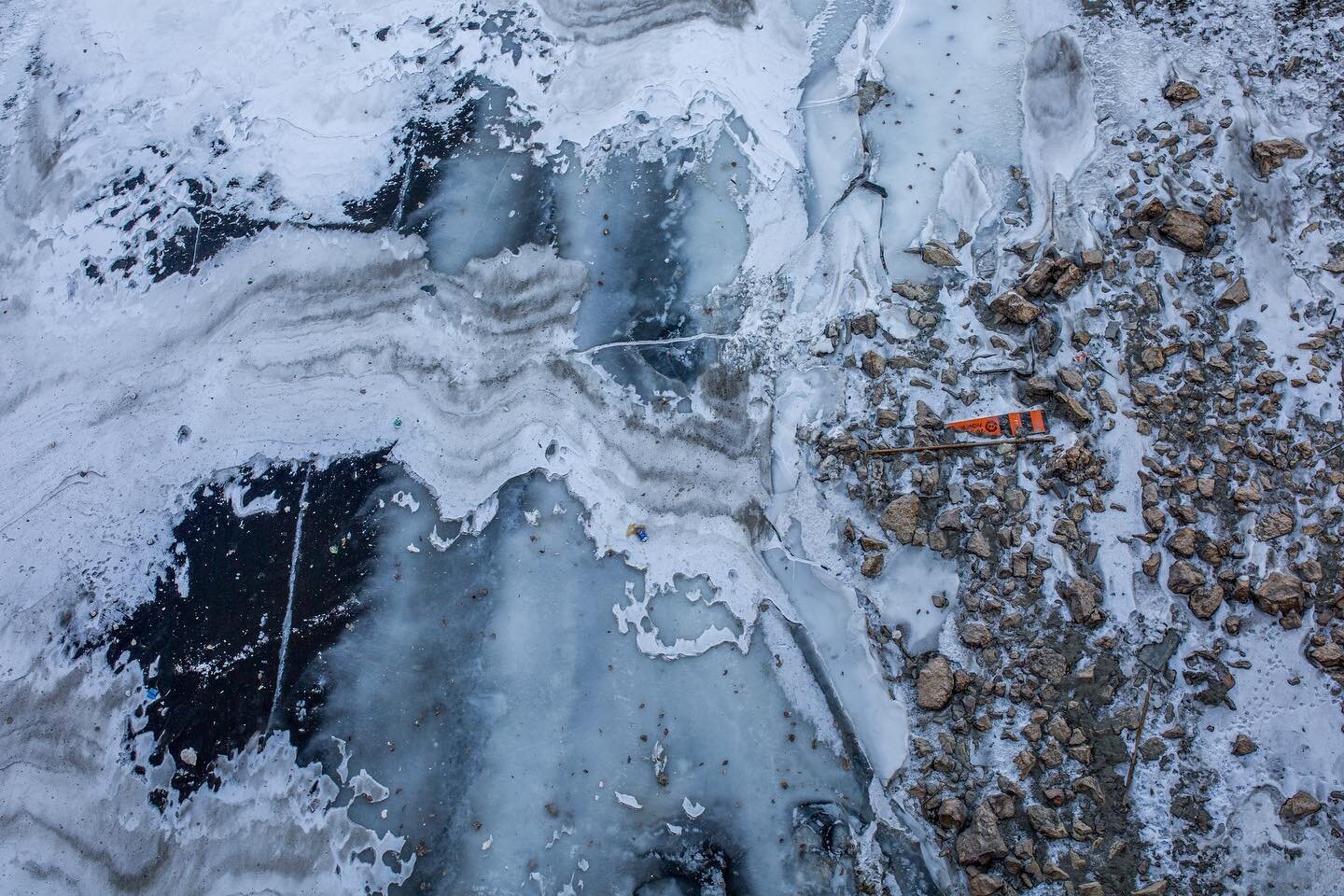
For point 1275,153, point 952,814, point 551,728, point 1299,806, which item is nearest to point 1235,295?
point 1275,153

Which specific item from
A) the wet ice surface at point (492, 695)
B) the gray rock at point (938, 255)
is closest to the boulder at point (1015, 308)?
the gray rock at point (938, 255)

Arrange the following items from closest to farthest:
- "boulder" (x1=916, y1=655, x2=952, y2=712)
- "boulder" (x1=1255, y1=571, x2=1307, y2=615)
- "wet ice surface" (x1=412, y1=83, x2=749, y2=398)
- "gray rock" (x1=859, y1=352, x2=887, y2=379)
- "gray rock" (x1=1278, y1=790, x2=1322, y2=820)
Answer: "gray rock" (x1=1278, y1=790, x2=1322, y2=820), "boulder" (x1=1255, y1=571, x2=1307, y2=615), "boulder" (x1=916, y1=655, x2=952, y2=712), "gray rock" (x1=859, y1=352, x2=887, y2=379), "wet ice surface" (x1=412, y1=83, x2=749, y2=398)

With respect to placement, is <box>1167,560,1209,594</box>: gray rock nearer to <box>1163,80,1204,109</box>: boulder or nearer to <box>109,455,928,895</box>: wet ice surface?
<box>109,455,928,895</box>: wet ice surface

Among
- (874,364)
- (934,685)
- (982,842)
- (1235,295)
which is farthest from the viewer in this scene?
(874,364)

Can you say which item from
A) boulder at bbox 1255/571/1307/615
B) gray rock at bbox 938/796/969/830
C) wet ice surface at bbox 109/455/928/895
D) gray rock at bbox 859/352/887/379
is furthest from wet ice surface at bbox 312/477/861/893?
boulder at bbox 1255/571/1307/615

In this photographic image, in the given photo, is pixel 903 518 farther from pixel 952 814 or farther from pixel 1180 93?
pixel 1180 93

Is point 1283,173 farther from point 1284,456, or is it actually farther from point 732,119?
point 732,119

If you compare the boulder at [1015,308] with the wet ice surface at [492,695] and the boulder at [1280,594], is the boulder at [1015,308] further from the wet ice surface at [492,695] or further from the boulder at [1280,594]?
the wet ice surface at [492,695]
